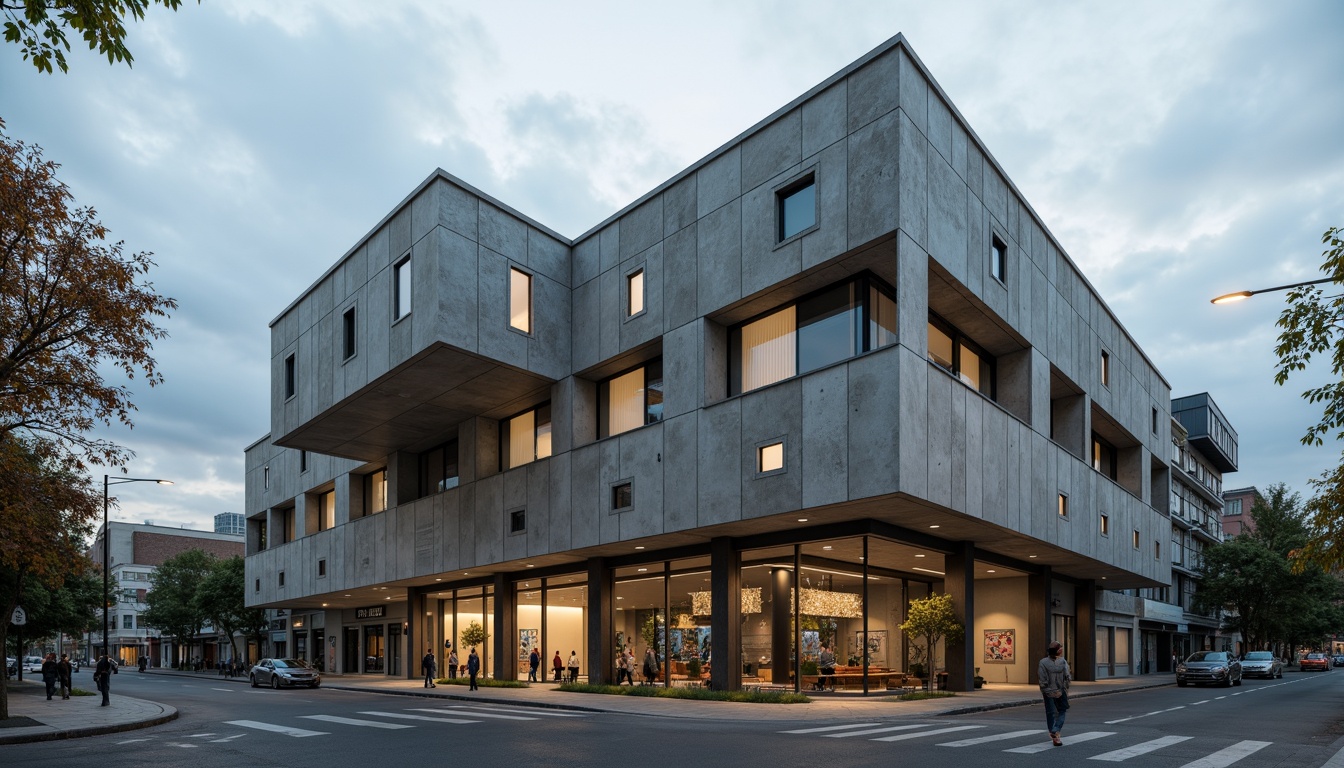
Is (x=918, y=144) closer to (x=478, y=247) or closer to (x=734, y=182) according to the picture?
(x=734, y=182)

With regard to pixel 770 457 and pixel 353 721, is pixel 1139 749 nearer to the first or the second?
pixel 770 457

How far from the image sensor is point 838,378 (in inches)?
923

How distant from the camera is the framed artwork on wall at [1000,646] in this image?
3762 centimetres

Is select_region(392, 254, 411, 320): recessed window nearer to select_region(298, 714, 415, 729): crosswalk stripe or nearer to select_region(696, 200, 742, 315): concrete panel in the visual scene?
select_region(696, 200, 742, 315): concrete panel

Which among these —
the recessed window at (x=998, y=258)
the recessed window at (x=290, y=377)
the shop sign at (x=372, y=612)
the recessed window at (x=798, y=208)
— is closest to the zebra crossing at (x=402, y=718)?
the recessed window at (x=798, y=208)

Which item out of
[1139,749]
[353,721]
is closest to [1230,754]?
[1139,749]

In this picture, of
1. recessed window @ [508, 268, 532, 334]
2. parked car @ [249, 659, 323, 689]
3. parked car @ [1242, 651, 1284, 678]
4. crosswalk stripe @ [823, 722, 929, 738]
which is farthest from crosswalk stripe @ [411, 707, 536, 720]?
parked car @ [1242, 651, 1284, 678]

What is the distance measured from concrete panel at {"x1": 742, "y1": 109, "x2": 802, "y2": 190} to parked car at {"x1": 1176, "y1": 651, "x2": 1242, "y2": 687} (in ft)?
100

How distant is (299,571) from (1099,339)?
40871 millimetres

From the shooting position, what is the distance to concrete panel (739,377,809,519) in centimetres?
Result: 2414

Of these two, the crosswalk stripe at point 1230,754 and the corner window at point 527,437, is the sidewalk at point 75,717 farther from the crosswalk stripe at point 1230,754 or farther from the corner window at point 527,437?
the crosswalk stripe at point 1230,754

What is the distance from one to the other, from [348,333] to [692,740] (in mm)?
22219

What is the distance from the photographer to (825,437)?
77.2 feet

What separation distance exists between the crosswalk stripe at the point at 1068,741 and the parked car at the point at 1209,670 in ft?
90.8
